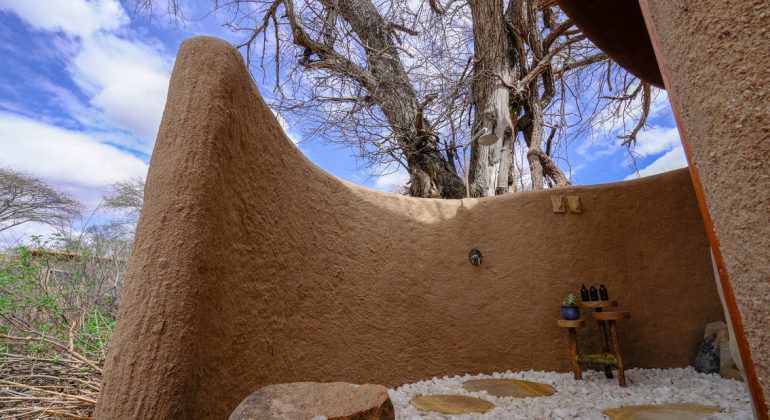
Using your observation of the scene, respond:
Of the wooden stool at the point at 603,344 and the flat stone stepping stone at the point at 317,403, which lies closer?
the flat stone stepping stone at the point at 317,403

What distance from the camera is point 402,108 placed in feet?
26.2

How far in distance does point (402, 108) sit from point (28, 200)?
348 inches

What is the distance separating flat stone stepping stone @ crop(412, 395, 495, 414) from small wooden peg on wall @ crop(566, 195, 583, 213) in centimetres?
228

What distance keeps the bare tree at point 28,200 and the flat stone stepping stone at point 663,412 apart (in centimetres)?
994

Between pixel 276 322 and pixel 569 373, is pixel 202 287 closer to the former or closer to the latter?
pixel 276 322

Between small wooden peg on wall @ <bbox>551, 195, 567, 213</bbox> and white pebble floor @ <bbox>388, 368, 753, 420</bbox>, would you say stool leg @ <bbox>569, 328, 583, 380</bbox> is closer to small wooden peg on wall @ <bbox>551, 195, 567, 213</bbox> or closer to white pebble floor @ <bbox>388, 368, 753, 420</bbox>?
white pebble floor @ <bbox>388, 368, 753, 420</bbox>

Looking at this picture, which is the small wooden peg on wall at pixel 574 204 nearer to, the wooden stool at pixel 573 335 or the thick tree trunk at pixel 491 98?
the wooden stool at pixel 573 335

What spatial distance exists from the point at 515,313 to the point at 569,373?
2.47ft

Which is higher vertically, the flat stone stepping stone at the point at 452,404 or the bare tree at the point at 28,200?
the bare tree at the point at 28,200

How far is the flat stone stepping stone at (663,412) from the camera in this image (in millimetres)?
2375

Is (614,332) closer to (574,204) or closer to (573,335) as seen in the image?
(573,335)

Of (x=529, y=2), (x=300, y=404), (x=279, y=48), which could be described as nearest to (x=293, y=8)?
(x=279, y=48)

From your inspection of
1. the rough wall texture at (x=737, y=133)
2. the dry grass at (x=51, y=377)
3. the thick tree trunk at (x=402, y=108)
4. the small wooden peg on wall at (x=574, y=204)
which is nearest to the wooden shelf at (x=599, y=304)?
the small wooden peg on wall at (x=574, y=204)

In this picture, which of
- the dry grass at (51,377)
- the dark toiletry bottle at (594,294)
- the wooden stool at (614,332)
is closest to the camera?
the dry grass at (51,377)
